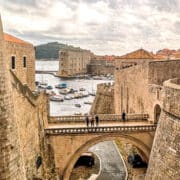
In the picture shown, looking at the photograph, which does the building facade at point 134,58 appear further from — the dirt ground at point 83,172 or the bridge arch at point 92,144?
the bridge arch at point 92,144

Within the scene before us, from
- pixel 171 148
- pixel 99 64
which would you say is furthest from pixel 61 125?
pixel 99 64

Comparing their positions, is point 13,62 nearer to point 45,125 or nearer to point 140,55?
point 45,125

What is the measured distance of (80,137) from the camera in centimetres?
2412

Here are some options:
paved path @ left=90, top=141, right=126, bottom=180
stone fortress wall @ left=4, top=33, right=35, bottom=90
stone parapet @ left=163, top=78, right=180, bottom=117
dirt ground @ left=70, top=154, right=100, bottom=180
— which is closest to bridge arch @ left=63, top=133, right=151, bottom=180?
dirt ground @ left=70, top=154, right=100, bottom=180

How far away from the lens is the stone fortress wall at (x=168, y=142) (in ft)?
57.5

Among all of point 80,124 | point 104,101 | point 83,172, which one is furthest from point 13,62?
point 104,101

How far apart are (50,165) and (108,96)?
26.6 m

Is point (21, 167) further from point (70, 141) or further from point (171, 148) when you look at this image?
point (70, 141)

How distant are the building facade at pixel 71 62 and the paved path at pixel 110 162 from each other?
97223 mm

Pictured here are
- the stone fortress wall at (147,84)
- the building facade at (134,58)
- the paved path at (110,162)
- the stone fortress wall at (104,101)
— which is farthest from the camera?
the building facade at (134,58)

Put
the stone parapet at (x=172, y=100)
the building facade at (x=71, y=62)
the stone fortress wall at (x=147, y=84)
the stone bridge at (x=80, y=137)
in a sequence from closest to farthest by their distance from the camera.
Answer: the stone parapet at (x=172, y=100)
the stone bridge at (x=80, y=137)
the stone fortress wall at (x=147, y=84)
the building facade at (x=71, y=62)

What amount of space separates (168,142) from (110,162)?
13.6 m

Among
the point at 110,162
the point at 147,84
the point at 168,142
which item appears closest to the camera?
the point at 168,142

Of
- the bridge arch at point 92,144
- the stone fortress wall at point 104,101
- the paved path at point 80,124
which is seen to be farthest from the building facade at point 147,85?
the stone fortress wall at point 104,101
